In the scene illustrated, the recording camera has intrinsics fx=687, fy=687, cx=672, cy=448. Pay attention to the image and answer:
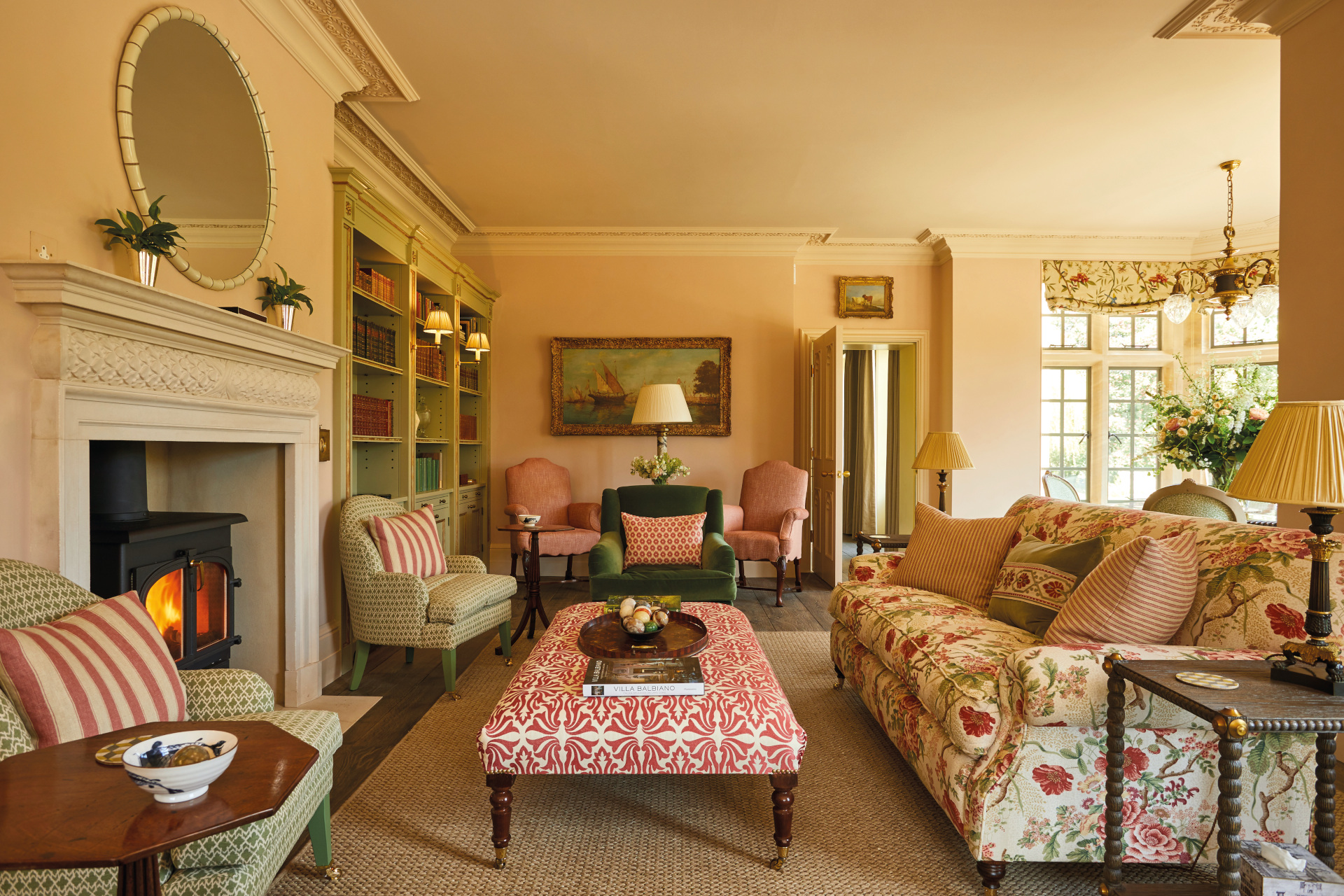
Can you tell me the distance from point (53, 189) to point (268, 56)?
1.36m

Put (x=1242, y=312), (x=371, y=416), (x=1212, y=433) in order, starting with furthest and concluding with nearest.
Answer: (x=1242, y=312), (x=371, y=416), (x=1212, y=433)

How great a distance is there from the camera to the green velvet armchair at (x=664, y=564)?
149 inches

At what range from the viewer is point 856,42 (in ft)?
10.4

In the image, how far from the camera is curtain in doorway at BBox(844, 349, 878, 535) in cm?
841

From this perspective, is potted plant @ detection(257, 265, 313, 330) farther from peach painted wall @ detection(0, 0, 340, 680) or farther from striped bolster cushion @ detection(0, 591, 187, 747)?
striped bolster cushion @ detection(0, 591, 187, 747)

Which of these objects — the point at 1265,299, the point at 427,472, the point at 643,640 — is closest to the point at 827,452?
the point at 1265,299

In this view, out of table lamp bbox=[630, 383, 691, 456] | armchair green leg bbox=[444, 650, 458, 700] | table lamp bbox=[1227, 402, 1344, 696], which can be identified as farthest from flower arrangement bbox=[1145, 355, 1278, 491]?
armchair green leg bbox=[444, 650, 458, 700]

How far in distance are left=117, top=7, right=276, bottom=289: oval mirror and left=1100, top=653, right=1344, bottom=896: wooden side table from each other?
3026 millimetres

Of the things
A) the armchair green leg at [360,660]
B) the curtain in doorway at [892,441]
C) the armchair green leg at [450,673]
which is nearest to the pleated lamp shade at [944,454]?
the armchair green leg at [450,673]

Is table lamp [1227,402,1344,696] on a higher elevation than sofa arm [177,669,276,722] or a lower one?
higher

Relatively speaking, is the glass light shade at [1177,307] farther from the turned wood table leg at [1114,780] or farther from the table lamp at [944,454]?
the turned wood table leg at [1114,780]

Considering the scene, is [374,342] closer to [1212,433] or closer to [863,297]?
[863,297]

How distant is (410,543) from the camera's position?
3.44 metres

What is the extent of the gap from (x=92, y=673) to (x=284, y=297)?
1765mm
